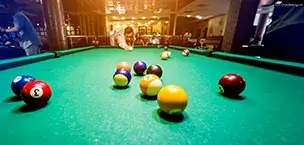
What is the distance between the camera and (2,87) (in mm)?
1454

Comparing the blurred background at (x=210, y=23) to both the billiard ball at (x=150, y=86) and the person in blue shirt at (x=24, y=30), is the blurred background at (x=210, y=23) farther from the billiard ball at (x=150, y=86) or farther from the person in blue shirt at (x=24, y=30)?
the billiard ball at (x=150, y=86)

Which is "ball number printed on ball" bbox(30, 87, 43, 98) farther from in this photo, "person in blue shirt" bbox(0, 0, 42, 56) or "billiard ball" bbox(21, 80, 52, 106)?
"person in blue shirt" bbox(0, 0, 42, 56)

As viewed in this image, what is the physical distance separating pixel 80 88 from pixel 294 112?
1.77 meters

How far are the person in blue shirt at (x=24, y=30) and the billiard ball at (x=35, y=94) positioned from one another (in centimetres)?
393

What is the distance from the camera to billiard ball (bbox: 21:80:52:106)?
1.03 meters

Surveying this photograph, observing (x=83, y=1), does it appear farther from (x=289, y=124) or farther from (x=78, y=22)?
(x=289, y=124)

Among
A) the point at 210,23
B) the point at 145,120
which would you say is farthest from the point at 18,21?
the point at 210,23

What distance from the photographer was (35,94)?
104 cm

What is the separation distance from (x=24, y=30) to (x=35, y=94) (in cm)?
418

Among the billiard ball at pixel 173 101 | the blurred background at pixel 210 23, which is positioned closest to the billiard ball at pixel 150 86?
the billiard ball at pixel 173 101

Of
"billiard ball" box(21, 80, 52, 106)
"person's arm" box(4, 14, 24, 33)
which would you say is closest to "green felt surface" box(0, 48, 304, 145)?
"billiard ball" box(21, 80, 52, 106)

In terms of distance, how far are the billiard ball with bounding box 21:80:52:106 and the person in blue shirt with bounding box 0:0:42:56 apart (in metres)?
3.93

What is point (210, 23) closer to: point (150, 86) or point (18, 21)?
point (18, 21)

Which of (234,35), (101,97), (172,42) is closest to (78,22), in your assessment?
(172,42)
